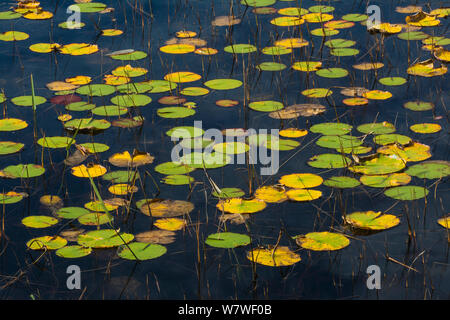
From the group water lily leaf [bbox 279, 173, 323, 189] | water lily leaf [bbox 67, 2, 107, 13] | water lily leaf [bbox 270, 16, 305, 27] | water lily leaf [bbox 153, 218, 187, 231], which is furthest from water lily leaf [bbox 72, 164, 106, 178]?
water lily leaf [bbox 67, 2, 107, 13]

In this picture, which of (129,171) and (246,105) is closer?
(129,171)

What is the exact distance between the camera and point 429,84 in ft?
13.4

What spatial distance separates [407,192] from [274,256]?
2.37 feet

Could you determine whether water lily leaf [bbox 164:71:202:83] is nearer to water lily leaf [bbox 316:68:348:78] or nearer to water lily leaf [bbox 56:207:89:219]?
water lily leaf [bbox 316:68:348:78]

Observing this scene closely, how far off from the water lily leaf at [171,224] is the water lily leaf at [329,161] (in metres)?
0.74

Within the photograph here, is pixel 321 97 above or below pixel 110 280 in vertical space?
above

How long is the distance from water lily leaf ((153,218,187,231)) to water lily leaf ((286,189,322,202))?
19.2 inches

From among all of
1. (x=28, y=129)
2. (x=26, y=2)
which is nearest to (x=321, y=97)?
(x=28, y=129)

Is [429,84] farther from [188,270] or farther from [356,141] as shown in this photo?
[188,270]

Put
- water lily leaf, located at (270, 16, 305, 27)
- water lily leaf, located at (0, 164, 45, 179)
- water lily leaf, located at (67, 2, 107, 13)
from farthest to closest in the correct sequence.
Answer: water lily leaf, located at (67, 2, 107, 13)
water lily leaf, located at (270, 16, 305, 27)
water lily leaf, located at (0, 164, 45, 179)

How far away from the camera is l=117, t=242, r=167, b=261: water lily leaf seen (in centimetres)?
267

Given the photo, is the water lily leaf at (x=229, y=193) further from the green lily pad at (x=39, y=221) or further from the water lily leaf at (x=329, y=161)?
the green lily pad at (x=39, y=221)

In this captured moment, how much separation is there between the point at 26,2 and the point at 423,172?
3.58 metres
